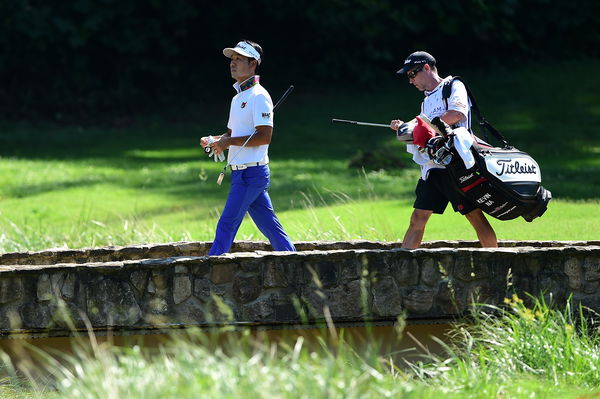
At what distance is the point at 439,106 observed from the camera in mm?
9336

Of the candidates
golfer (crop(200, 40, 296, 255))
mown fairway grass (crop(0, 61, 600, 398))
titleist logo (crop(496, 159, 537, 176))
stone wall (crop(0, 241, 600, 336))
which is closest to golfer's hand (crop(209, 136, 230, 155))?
golfer (crop(200, 40, 296, 255))

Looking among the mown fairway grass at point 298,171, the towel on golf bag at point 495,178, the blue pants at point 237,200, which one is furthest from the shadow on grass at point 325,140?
the towel on golf bag at point 495,178

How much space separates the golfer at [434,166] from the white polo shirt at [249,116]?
102 centimetres

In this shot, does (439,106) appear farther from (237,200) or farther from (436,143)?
(237,200)

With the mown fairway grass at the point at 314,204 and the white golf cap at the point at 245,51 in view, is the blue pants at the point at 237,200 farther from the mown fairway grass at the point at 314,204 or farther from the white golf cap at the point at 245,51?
the mown fairway grass at the point at 314,204

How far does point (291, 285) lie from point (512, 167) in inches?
76.3

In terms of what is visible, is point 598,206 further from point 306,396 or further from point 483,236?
point 306,396

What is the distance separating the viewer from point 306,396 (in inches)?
220

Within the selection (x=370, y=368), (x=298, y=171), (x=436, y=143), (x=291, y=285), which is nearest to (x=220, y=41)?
(x=298, y=171)

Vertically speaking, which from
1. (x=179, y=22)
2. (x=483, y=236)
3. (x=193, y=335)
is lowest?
(x=193, y=335)

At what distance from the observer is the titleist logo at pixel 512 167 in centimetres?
902

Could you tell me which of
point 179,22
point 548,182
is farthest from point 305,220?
point 179,22

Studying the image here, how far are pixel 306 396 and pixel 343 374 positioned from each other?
0.32m

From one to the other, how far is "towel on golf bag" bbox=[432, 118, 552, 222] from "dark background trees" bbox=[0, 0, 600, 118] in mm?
21186
